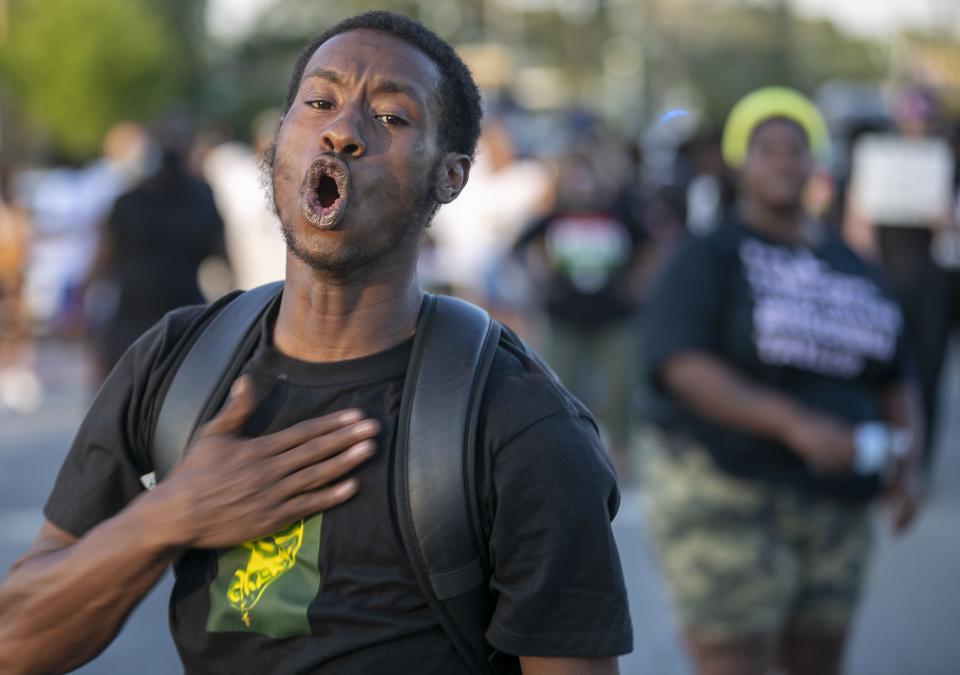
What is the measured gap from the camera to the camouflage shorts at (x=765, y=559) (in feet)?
13.8

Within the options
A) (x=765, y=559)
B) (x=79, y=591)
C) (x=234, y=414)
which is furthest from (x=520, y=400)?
(x=765, y=559)

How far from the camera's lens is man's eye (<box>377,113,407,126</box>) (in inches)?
89.8

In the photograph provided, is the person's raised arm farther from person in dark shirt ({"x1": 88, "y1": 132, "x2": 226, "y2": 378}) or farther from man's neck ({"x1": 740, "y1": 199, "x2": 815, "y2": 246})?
person in dark shirt ({"x1": 88, "y1": 132, "x2": 226, "y2": 378})

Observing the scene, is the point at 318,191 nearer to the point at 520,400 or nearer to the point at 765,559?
the point at 520,400

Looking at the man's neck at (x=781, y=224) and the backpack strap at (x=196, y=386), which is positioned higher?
the backpack strap at (x=196, y=386)

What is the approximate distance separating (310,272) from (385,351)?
6.8 inches

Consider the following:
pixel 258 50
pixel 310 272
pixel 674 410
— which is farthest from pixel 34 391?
pixel 258 50

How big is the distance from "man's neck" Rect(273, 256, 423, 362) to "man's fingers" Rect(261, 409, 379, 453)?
0.17m

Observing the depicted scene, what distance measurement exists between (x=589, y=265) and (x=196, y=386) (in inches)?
303

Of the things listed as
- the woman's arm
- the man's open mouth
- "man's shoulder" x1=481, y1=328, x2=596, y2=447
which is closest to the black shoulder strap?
"man's shoulder" x1=481, y1=328, x2=596, y2=447

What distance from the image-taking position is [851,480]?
4242mm

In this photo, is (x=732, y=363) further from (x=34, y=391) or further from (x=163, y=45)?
(x=163, y=45)

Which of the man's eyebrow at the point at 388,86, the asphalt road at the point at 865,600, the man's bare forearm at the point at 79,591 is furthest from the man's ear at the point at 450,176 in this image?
the asphalt road at the point at 865,600

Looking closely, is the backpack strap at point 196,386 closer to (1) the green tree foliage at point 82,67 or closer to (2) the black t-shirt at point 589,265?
(2) the black t-shirt at point 589,265
